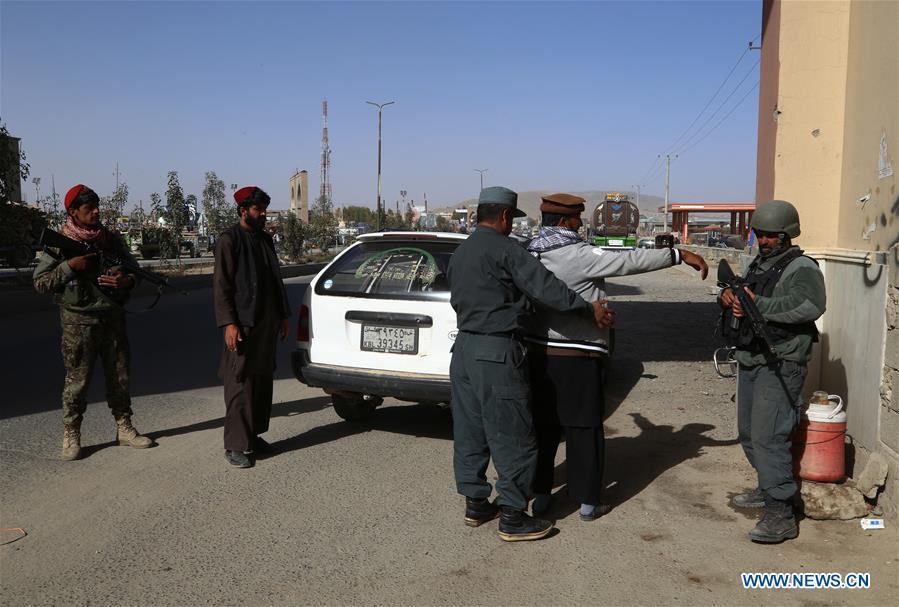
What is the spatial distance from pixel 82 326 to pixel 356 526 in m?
2.58

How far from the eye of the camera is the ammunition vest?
407 centimetres

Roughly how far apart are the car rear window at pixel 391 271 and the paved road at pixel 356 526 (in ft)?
3.82

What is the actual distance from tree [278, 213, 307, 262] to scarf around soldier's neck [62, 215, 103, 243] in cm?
3193

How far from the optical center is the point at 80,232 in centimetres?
541

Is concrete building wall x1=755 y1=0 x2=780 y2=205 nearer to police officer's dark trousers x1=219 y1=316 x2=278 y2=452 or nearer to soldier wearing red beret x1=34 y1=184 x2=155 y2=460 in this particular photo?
police officer's dark trousers x1=219 y1=316 x2=278 y2=452

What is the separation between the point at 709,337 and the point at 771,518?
859 centimetres

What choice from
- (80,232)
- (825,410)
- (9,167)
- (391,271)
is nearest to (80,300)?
(80,232)

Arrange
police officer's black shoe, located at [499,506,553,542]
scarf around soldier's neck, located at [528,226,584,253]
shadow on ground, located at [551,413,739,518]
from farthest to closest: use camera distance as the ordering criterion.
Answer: shadow on ground, located at [551,413,739,518], scarf around soldier's neck, located at [528,226,584,253], police officer's black shoe, located at [499,506,553,542]

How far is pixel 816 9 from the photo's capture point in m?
6.20

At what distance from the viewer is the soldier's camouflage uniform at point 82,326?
17.4 feet

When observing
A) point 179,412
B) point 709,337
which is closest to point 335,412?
point 179,412

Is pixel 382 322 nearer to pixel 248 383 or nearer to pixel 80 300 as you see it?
pixel 248 383

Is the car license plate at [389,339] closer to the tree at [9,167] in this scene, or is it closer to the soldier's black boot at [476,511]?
the soldier's black boot at [476,511]

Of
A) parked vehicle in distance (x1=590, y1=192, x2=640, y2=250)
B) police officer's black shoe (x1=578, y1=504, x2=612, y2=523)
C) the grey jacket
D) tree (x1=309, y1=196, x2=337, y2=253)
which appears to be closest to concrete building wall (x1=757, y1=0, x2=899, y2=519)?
the grey jacket
